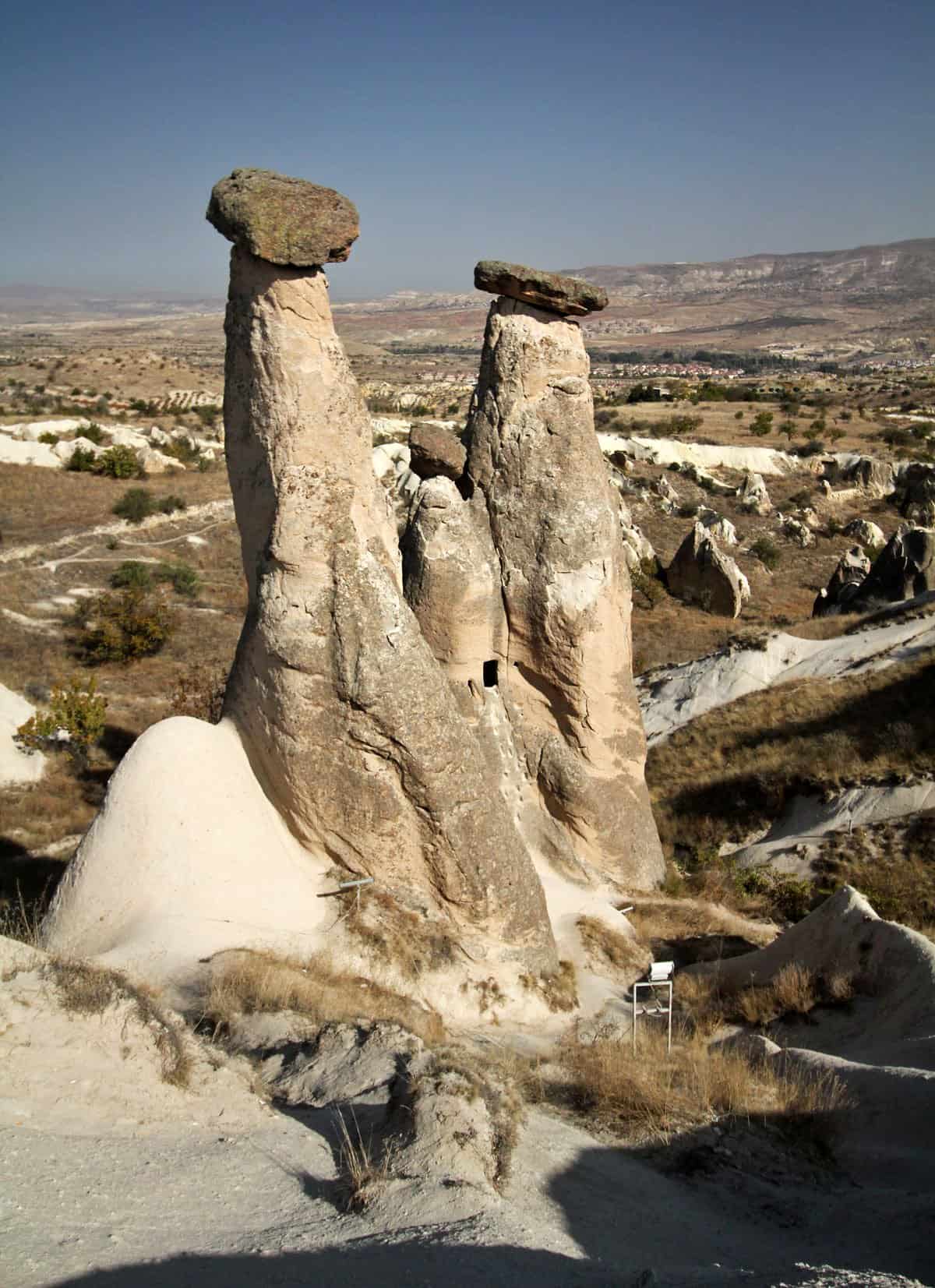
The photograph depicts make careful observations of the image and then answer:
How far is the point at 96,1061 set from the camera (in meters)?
4.26

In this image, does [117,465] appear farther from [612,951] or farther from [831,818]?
[612,951]

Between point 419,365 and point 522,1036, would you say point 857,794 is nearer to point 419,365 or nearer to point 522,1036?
point 522,1036

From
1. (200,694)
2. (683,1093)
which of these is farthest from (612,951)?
(200,694)

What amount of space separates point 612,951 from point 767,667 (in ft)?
34.5

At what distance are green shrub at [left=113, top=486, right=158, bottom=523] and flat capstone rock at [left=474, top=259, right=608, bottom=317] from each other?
21853 mm

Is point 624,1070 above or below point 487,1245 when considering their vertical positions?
below

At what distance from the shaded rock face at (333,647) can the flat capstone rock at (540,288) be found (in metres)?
2.24

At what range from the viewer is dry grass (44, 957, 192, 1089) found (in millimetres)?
4375

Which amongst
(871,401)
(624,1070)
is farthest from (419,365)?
(624,1070)

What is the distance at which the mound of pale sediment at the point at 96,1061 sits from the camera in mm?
3949

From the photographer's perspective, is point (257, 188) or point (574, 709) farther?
A: point (574, 709)

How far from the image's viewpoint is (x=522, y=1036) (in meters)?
6.37

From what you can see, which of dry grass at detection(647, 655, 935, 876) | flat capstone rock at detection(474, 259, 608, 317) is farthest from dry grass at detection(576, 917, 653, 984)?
flat capstone rock at detection(474, 259, 608, 317)

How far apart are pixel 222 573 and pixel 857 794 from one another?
18225mm
